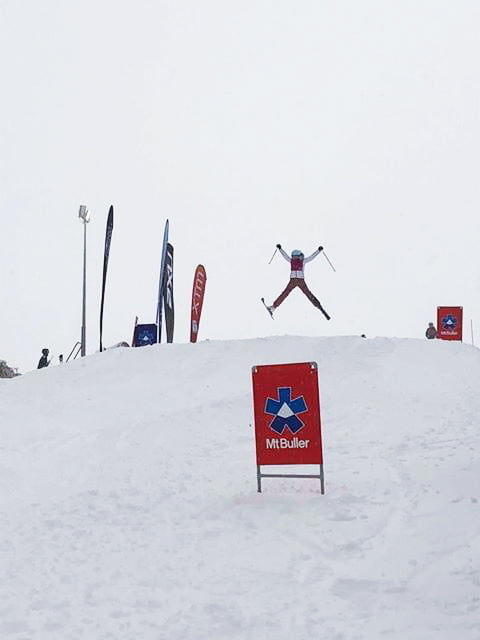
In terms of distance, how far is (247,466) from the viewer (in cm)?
858

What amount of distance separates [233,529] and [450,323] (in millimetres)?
19114

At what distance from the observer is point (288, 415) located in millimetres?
6895

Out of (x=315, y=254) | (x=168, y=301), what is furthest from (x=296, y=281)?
(x=168, y=301)

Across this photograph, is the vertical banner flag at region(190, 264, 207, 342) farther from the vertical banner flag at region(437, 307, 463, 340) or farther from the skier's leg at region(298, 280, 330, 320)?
the vertical banner flag at region(437, 307, 463, 340)

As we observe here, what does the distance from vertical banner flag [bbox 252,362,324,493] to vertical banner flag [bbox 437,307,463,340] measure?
58.3 ft

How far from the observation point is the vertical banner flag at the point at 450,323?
77.0 feet

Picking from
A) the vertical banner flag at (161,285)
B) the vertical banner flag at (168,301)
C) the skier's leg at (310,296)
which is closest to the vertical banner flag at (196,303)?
the vertical banner flag at (168,301)

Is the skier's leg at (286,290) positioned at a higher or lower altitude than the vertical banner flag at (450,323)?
higher

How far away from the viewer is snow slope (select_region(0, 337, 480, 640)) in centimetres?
421

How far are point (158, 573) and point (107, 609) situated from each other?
0.64 m

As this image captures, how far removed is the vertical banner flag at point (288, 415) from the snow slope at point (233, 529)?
1.35ft

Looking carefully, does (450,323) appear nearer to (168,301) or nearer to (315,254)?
(315,254)

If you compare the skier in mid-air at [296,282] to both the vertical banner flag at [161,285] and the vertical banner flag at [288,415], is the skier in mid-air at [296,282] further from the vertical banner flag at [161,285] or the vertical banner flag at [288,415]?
the vertical banner flag at [288,415]

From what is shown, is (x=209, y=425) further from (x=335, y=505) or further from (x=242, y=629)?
(x=242, y=629)
